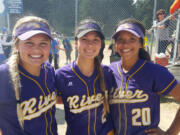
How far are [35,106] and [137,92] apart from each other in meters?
0.94

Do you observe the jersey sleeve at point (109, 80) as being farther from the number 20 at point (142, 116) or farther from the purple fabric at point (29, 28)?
the purple fabric at point (29, 28)

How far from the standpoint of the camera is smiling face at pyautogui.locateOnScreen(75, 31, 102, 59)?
1723 millimetres

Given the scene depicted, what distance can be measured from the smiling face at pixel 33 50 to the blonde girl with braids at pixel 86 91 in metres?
0.30

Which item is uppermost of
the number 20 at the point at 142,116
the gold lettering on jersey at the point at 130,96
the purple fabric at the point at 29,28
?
the purple fabric at the point at 29,28

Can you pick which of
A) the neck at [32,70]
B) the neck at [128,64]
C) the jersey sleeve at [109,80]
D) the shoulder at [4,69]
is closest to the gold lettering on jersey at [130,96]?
the jersey sleeve at [109,80]

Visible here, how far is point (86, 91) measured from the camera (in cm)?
171

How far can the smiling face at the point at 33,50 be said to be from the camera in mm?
1519

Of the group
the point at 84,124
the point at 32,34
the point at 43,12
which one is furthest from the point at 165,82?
the point at 43,12

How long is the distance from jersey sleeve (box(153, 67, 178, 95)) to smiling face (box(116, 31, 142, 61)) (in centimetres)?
31

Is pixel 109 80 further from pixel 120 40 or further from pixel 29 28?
pixel 29 28

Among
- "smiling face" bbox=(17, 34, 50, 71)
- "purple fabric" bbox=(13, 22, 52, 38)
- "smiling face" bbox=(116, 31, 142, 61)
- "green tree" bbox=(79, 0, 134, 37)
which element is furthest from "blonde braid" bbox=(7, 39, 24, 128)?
"green tree" bbox=(79, 0, 134, 37)

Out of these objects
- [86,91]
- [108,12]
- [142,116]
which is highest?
[108,12]

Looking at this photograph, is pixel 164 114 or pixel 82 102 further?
pixel 164 114

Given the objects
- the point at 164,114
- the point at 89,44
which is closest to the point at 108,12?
the point at 164,114
